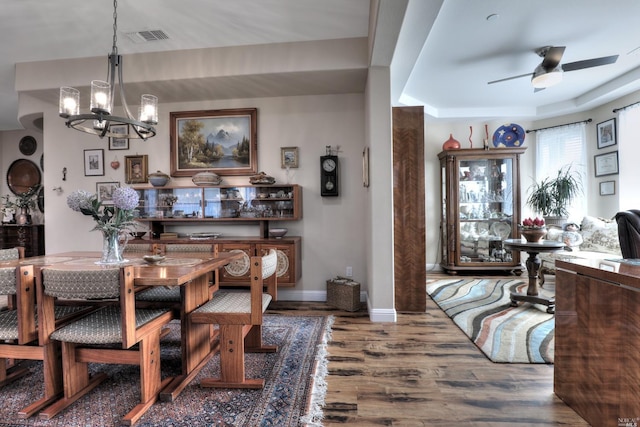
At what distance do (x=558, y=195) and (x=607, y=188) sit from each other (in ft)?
1.83

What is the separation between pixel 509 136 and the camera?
4.79 m

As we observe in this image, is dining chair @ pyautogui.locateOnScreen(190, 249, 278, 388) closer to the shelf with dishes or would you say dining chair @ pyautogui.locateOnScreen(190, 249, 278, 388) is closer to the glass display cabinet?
the shelf with dishes

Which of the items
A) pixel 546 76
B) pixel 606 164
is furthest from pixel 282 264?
pixel 606 164

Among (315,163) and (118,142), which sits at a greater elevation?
(118,142)

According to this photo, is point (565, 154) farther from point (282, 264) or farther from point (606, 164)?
point (282, 264)

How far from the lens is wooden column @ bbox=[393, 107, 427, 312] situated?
10.4 feet

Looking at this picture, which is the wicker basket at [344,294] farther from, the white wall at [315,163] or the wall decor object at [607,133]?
the wall decor object at [607,133]

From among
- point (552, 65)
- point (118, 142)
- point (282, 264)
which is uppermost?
point (552, 65)

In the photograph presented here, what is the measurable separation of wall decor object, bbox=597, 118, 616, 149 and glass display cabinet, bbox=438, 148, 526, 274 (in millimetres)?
1087

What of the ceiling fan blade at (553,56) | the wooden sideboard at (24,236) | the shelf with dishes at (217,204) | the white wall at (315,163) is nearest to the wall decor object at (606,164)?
the ceiling fan blade at (553,56)

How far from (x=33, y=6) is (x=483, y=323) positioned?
471cm

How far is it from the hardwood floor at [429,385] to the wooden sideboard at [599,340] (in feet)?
0.52

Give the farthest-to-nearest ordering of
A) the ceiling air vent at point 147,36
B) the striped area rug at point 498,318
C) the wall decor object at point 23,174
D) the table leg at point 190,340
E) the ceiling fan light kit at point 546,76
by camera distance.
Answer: the wall decor object at point 23,174
the ceiling fan light kit at point 546,76
the ceiling air vent at point 147,36
the striped area rug at point 498,318
the table leg at point 190,340

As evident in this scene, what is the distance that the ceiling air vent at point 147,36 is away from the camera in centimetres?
280
